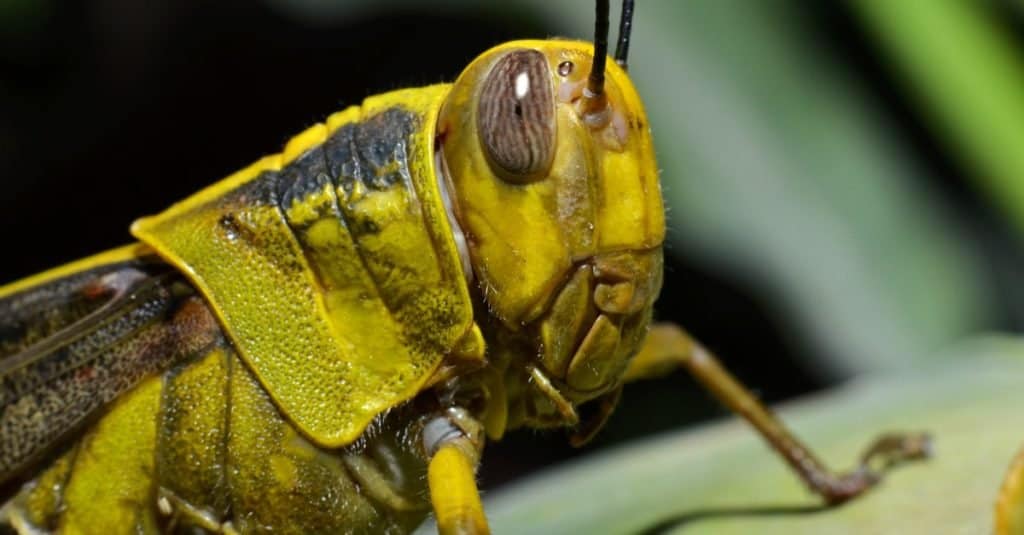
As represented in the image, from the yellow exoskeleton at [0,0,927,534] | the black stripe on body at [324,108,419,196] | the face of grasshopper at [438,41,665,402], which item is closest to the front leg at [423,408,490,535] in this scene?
the yellow exoskeleton at [0,0,927,534]

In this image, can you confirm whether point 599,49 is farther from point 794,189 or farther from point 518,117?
point 794,189

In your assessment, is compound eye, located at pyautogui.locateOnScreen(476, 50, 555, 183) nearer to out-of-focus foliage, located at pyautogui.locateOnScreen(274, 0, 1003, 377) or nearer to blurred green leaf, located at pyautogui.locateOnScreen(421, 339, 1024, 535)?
blurred green leaf, located at pyautogui.locateOnScreen(421, 339, 1024, 535)

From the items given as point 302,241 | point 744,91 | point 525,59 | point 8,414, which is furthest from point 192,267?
point 744,91

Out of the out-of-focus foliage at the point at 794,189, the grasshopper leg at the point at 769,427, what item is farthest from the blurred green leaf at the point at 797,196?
the grasshopper leg at the point at 769,427

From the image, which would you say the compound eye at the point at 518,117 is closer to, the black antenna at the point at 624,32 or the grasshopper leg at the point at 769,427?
the black antenna at the point at 624,32

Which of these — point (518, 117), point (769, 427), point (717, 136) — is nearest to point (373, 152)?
point (518, 117)

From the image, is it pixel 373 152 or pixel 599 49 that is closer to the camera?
pixel 599 49
